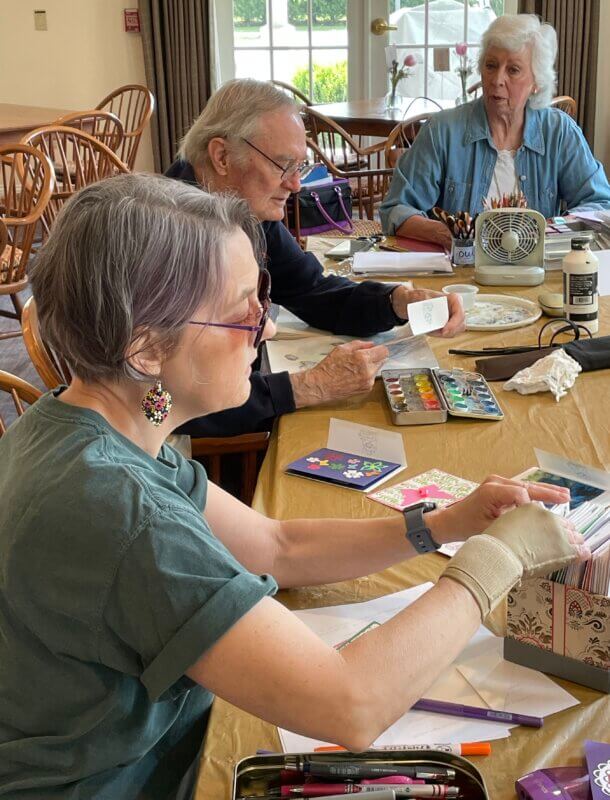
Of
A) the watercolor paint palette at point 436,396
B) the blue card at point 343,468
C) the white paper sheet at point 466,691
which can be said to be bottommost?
the white paper sheet at point 466,691

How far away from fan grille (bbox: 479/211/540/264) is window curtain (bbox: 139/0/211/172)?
3.97 metres

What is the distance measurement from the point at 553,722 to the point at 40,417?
594 mm

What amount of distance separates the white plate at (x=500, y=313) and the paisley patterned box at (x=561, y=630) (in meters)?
1.20

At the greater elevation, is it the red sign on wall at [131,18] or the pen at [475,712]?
the red sign on wall at [131,18]

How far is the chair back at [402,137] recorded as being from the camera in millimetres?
4266

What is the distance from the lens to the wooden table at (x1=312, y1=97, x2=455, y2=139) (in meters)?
5.06

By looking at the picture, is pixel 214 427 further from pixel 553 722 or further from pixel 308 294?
pixel 553 722

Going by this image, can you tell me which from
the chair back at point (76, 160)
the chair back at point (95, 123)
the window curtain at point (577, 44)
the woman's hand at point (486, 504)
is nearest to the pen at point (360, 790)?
the woman's hand at point (486, 504)

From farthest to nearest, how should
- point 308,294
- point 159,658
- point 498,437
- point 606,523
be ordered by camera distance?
point 308,294 → point 498,437 → point 606,523 → point 159,658

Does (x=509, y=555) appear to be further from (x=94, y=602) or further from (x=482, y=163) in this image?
(x=482, y=163)

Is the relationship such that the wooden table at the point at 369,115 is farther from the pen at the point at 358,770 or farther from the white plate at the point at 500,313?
the pen at the point at 358,770

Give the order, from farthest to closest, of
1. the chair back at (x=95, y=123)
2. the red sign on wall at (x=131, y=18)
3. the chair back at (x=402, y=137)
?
the red sign on wall at (x=131, y=18)
the chair back at (x=95, y=123)
the chair back at (x=402, y=137)

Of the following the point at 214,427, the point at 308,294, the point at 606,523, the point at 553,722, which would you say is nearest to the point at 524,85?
the point at 308,294

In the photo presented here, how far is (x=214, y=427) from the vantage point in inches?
72.9
